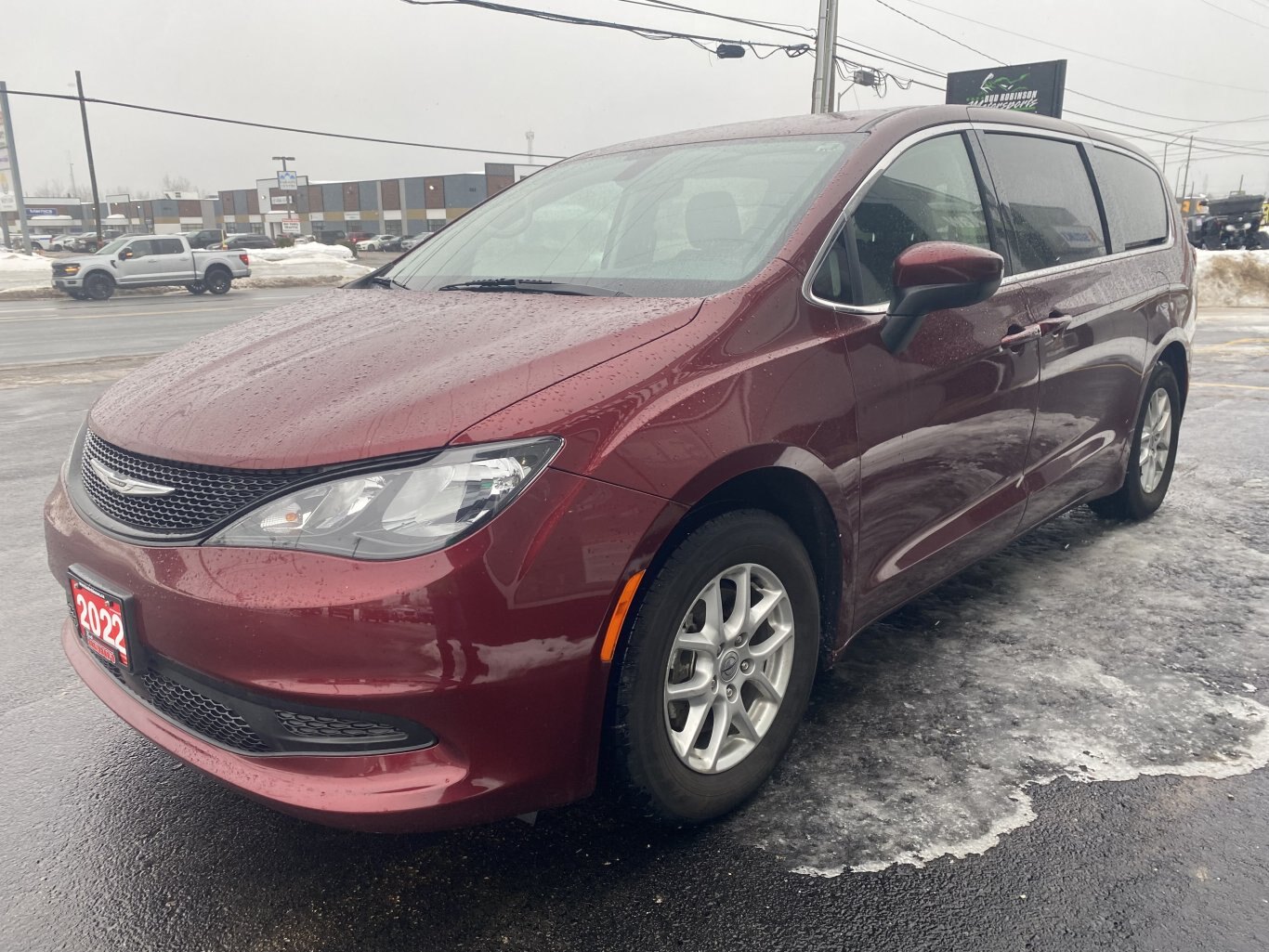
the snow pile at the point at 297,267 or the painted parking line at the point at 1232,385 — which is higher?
the painted parking line at the point at 1232,385

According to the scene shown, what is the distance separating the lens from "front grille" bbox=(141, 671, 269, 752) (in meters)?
2.00

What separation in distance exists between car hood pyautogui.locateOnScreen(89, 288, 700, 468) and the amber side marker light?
0.45 meters

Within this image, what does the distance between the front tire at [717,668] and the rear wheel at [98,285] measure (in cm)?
2716

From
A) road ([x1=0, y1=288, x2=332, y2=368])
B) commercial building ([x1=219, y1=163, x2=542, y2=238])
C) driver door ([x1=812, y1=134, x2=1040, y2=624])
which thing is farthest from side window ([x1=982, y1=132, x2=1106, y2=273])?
commercial building ([x1=219, y1=163, x2=542, y2=238])

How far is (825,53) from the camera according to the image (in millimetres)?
19312

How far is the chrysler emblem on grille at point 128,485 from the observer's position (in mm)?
2096

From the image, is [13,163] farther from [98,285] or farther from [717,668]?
[717,668]

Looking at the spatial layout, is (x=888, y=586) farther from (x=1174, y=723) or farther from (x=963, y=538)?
(x=1174, y=723)

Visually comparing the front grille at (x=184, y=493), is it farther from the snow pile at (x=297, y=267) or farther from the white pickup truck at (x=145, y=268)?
the snow pile at (x=297, y=267)

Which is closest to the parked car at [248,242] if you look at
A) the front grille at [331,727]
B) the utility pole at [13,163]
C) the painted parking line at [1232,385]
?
the utility pole at [13,163]

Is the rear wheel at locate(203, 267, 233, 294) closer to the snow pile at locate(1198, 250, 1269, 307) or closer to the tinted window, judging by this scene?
the snow pile at locate(1198, 250, 1269, 307)

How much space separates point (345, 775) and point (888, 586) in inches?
64.7

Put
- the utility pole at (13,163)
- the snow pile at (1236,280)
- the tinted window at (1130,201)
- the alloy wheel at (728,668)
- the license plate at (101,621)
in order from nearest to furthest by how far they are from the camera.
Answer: the license plate at (101,621)
the alloy wheel at (728,668)
the tinted window at (1130,201)
the snow pile at (1236,280)
the utility pole at (13,163)

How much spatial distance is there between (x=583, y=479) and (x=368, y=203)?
9313cm
